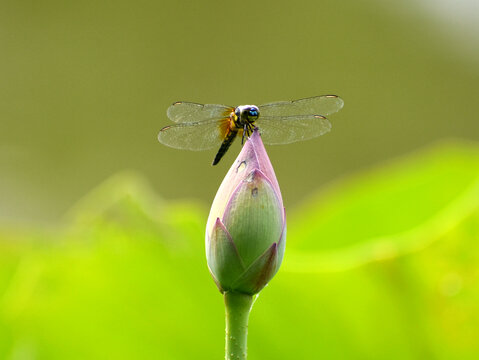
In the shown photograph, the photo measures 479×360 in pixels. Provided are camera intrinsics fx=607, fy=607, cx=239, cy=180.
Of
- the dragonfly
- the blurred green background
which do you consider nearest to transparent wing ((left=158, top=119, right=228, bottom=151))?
the dragonfly

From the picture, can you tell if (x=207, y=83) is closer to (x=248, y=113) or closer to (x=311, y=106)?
(x=311, y=106)

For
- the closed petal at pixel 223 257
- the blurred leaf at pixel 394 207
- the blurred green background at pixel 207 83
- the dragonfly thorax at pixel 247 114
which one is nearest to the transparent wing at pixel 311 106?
the dragonfly thorax at pixel 247 114

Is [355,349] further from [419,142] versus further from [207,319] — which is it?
[419,142]

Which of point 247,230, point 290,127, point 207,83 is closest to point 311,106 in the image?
point 290,127

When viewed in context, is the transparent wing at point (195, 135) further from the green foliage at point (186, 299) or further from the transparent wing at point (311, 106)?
Answer: the green foliage at point (186, 299)

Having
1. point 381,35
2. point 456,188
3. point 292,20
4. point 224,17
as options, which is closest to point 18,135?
point 224,17

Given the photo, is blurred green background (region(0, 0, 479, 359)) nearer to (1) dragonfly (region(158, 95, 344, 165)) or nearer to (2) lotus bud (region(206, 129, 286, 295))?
(1) dragonfly (region(158, 95, 344, 165))
